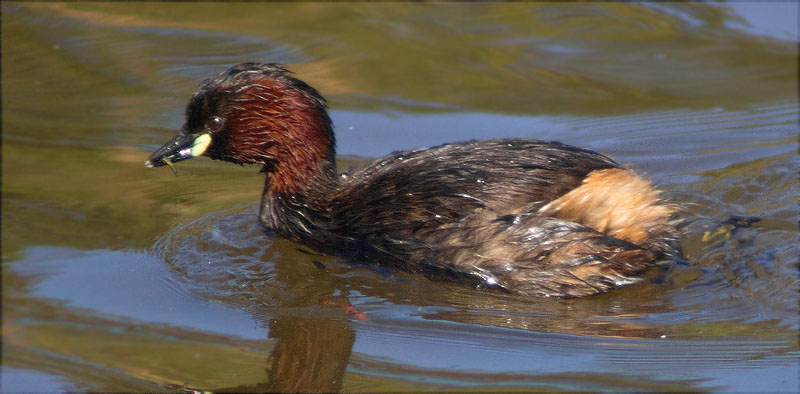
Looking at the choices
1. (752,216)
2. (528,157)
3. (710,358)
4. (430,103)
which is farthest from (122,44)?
(710,358)

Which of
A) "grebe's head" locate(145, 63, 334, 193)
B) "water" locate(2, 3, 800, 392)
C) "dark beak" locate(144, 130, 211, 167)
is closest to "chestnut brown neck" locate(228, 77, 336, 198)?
"grebe's head" locate(145, 63, 334, 193)

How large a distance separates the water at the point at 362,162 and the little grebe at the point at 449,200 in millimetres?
142

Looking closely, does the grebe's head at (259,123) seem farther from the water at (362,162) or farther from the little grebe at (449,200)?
the water at (362,162)

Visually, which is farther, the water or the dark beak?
the dark beak

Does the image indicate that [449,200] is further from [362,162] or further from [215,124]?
[362,162]

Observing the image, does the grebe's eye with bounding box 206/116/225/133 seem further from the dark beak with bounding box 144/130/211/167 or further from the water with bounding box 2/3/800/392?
the water with bounding box 2/3/800/392

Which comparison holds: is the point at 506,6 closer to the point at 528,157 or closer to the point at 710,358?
the point at 528,157

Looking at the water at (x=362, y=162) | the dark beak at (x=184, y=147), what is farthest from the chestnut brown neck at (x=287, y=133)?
the water at (x=362, y=162)

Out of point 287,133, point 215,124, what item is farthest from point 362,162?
point 215,124

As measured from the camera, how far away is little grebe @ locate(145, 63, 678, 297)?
5172 millimetres

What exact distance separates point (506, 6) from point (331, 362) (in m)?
5.85

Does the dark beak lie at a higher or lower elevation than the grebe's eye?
lower

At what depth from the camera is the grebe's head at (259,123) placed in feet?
18.9

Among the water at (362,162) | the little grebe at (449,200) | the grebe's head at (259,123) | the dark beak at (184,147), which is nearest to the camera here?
the water at (362,162)
